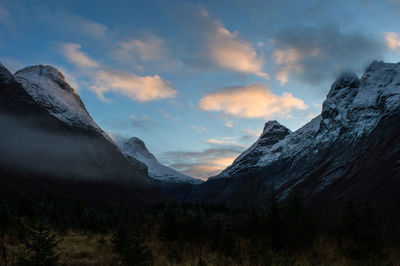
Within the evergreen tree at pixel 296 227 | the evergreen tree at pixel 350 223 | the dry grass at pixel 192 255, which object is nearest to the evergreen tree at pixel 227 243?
the dry grass at pixel 192 255

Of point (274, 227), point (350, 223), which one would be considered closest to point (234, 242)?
point (274, 227)

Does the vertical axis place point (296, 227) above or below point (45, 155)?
below

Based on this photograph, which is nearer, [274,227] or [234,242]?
[234,242]

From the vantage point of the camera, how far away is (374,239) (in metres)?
16.5

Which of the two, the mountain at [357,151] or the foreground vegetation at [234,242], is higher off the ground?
the mountain at [357,151]

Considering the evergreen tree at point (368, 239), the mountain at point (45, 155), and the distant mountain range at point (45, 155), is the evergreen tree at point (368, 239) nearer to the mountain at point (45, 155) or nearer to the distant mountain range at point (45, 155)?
the distant mountain range at point (45, 155)

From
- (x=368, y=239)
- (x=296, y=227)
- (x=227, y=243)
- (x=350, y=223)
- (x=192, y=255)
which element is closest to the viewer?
(x=192, y=255)

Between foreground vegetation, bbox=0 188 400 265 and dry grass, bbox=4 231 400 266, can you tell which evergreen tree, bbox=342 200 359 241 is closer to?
foreground vegetation, bbox=0 188 400 265

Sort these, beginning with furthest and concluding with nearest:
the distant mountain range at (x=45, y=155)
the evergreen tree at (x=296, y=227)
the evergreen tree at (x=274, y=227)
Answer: the distant mountain range at (x=45, y=155) → the evergreen tree at (x=296, y=227) → the evergreen tree at (x=274, y=227)

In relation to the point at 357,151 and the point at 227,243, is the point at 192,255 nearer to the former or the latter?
the point at 227,243

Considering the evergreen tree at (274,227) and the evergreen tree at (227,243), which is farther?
the evergreen tree at (274,227)

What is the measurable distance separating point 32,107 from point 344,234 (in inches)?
7933

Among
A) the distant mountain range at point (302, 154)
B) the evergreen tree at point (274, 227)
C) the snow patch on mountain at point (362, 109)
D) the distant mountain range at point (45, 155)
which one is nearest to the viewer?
the evergreen tree at point (274, 227)

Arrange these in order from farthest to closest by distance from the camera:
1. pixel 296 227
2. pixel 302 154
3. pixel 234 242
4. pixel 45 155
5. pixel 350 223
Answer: pixel 302 154 → pixel 45 155 → pixel 350 223 → pixel 296 227 → pixel 234 242
